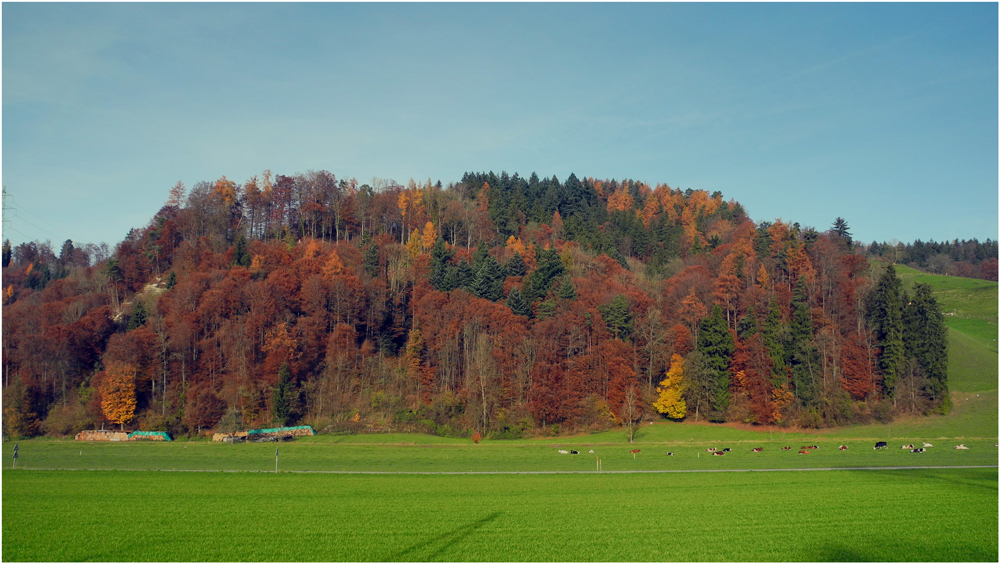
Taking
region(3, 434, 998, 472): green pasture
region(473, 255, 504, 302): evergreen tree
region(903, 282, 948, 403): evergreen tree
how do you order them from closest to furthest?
region(3, 434, 998, 472): green pasture → region(903, 282, 948, 403): evergreen tree → region(473, 255, 504, 302): evergreen tree

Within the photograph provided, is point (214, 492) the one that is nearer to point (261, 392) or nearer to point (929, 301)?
point (261, 392)

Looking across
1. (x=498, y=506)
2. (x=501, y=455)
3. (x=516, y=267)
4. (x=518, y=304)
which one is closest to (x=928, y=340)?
(x=518, y=304)

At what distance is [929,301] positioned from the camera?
270ft

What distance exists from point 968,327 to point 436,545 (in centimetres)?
12703

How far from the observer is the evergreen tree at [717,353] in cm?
7500

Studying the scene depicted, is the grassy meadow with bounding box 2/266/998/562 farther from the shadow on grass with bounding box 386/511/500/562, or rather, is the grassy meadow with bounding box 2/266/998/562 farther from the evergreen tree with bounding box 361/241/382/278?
the evergreen tree with bounding box 361/241/382/278

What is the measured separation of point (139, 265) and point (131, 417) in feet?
140

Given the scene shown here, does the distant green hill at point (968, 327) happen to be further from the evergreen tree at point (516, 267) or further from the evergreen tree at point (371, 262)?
the evergreen tree at point (371, 262)

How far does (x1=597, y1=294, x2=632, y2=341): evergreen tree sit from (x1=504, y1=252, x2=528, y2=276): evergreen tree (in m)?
19.8

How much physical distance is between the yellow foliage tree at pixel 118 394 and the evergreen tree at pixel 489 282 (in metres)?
46.1

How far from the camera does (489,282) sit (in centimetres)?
9488

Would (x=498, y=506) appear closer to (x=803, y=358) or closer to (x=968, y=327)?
(x=803, y=358)

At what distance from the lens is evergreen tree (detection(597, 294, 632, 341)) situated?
274 ft

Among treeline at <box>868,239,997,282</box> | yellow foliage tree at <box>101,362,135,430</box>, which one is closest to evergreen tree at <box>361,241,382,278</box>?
yellow foliage tree at <box>101,362,135,430</box>
